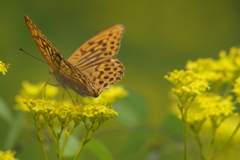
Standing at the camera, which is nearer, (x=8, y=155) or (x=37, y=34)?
(x=8, y=155)

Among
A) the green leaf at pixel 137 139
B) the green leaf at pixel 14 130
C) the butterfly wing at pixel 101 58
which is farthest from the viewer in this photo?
the green leaf at pixel 137 139

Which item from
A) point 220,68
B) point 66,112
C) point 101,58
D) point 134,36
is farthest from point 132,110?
point 134,36

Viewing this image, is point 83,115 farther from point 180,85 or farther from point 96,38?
point 96,38

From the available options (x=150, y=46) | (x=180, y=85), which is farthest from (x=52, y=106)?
(x=150, y=46)

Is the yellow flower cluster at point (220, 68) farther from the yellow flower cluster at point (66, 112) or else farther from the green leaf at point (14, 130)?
the green leaf at point (14, 130)

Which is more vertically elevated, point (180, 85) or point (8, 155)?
point (180, 85)

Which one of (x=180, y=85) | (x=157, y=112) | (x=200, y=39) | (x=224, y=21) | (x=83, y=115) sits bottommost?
(x=83, y=115)

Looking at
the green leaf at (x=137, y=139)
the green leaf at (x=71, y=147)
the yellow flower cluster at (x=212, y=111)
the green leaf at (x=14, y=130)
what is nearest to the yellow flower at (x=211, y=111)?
the yellow flower cluster at (x=212, y=111)
